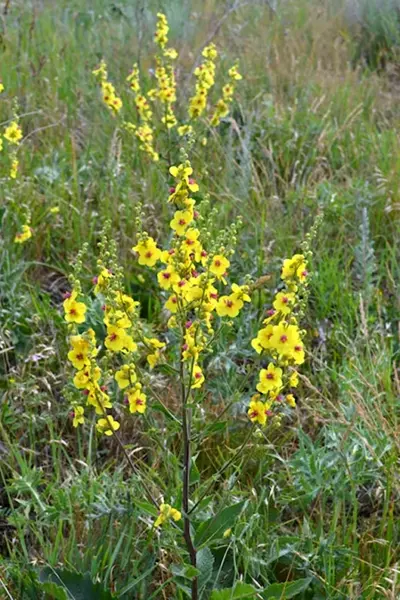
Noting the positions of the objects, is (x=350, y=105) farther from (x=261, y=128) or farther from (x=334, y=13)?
(x=334, y=13)

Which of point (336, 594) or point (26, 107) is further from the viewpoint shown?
point (26, 107)

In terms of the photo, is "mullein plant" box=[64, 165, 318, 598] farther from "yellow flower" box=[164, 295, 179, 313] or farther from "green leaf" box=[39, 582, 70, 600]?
"green leaf" box=[39, 582, 70, 600]

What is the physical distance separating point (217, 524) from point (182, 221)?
0.55 meters

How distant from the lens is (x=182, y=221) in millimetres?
1353

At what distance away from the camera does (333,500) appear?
1801mm

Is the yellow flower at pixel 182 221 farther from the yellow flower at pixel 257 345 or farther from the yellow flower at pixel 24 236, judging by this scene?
the yellow flower at pixel 24 236

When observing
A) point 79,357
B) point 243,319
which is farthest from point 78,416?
point 243,319

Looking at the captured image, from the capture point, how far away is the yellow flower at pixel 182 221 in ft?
4.42

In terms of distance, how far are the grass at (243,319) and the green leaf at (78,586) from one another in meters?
0.03

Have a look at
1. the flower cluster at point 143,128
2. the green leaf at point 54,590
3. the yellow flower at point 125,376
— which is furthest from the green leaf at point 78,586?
the flower cluster at point 143,128

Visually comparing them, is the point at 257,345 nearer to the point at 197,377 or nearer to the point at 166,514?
the point at 197,377

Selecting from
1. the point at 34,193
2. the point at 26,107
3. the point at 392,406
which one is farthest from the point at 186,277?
the point at 26,107

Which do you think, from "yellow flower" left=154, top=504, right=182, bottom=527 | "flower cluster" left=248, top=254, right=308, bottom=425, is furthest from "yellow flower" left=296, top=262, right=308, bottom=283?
"yellow flower" left=154, top=504, right=182, bottom=527

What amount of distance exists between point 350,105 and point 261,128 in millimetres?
651
